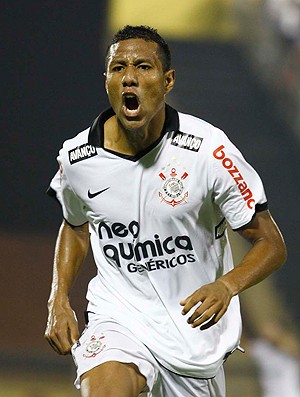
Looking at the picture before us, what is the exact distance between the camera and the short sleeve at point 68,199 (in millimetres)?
3273

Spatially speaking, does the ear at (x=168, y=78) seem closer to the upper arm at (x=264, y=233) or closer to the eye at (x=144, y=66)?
the eye at (x=144, y=66)

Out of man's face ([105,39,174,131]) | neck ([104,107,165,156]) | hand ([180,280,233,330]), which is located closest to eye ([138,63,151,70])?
man's face ([105,39,174,131])

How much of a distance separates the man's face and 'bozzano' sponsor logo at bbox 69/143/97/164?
16 centimetres

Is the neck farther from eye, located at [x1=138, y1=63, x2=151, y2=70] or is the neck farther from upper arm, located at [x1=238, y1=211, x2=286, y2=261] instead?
upper arm, located at [x1=238, y1=211, x2=286, y2=261]

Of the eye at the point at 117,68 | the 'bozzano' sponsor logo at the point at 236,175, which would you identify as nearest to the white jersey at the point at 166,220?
the 'bozzano' sponsor logo at the point at 236,175

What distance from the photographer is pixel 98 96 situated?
21.1 ft

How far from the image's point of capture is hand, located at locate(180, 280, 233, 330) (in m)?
2.65

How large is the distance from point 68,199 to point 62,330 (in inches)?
19.1

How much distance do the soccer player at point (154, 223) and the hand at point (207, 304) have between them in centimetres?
28

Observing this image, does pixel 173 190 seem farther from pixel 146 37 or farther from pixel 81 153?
pixel 146 37

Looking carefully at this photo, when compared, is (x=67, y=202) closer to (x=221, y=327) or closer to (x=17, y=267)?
(x=221, y=327)

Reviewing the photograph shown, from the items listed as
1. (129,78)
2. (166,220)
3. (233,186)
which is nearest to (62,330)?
(166,220)

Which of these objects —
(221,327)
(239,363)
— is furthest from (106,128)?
(239,363)

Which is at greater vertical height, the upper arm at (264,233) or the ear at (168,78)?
the ear at (168,78)
